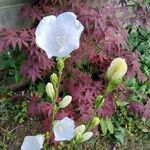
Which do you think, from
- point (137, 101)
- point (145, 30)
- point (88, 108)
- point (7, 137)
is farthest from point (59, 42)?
point (145, 30)

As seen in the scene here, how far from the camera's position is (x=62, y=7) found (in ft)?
8.21

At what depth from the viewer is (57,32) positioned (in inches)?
50.9

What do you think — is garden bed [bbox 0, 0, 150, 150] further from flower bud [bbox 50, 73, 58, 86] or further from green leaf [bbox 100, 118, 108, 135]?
flower bud [bbox 50, 73, 58, 86]

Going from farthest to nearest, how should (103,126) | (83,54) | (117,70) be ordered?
(103,126), (83,54), (117,70)

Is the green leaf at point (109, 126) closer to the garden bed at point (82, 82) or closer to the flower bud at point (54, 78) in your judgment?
the garden bed at point (82, 82)

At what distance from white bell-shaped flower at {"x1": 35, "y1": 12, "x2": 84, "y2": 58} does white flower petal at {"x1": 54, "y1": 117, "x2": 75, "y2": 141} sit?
0.26m

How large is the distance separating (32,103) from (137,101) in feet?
2.66

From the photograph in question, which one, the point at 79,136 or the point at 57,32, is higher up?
the point at 57,32

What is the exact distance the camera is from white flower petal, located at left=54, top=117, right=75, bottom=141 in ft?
4.40

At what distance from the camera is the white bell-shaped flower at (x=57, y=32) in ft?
4.08

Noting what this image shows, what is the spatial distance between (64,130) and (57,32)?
0.33 metres

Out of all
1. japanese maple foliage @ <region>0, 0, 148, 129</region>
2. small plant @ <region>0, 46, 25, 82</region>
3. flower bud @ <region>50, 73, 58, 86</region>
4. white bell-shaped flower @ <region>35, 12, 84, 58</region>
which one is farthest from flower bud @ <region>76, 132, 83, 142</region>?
small plant @ <region>0, 46, 25, 82</region>

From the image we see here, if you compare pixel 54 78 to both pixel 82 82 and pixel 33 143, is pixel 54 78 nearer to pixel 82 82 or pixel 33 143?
pixel 33 143

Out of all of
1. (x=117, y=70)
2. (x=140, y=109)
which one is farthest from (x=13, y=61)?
(x=117, y=70)
